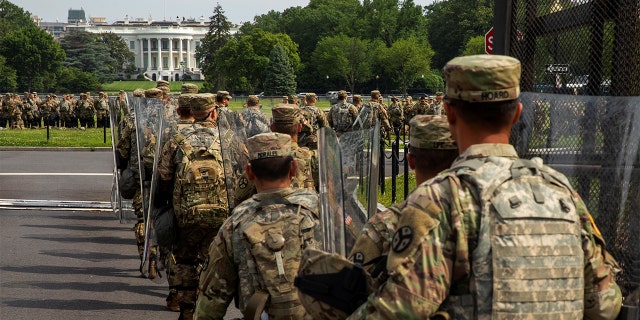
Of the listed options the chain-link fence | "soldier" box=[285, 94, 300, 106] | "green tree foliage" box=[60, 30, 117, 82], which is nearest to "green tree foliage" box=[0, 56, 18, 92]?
"green tree foliage" box=[60, 30, 117, 82]

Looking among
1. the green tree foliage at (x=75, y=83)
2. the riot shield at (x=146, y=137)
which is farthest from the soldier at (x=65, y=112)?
the green tree foliage at (x=75, y=83)

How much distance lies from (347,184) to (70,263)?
7.73 meters

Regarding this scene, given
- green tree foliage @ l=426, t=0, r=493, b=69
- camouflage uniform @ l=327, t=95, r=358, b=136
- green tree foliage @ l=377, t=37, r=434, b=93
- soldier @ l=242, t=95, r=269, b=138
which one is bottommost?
camouflage uniform @ l=327, t=95, r=358, b=136

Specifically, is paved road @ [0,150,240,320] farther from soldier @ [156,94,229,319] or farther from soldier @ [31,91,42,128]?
soldier @ [31,91,42,128]

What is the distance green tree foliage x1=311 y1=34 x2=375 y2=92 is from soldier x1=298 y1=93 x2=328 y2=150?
3170 inches

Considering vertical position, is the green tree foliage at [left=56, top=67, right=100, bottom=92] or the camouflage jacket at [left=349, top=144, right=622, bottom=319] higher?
the camouflage jacket at [left=349, top=144, right=622, bottom=319]

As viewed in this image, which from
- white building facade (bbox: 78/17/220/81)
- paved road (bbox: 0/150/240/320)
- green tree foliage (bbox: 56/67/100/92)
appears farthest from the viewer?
white building facade (bbox: 78/17/220/81)

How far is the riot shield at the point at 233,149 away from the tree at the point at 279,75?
85903 mm

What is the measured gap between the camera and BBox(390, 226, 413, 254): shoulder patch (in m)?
2.63

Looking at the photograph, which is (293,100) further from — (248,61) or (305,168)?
(248,61)

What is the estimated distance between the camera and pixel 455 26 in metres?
116

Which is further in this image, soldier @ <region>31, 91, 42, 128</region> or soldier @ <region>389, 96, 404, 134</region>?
soldier @ <region>31, 91, 42, 128</region>

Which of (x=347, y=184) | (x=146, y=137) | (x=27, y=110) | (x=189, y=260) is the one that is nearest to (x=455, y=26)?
(x=27, y=110)

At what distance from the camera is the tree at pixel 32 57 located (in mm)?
106500
